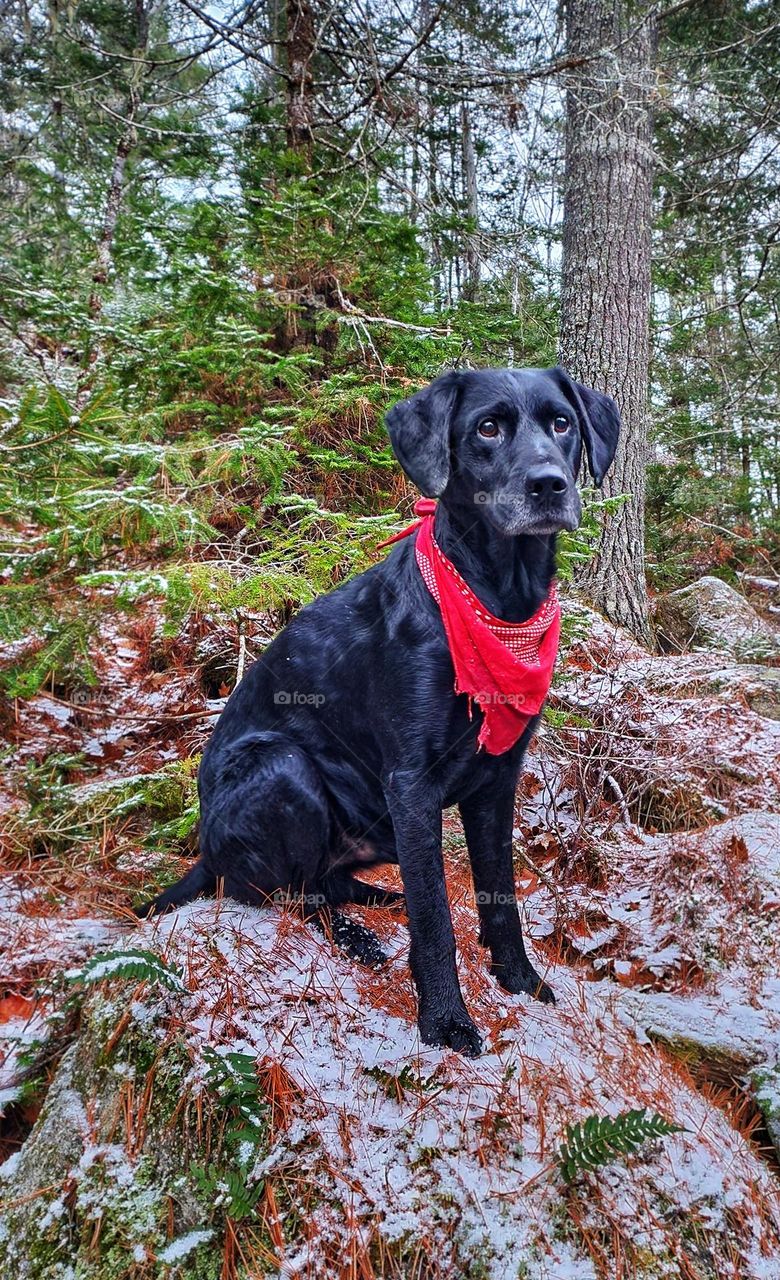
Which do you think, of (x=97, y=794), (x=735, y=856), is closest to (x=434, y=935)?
(x=735, y=856)

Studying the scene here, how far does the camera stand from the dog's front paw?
228cm

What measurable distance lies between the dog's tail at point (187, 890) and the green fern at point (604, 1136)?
5.13ft

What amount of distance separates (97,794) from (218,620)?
142 cm

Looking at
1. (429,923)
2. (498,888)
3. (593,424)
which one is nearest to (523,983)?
(498,888)

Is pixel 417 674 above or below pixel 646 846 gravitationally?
above

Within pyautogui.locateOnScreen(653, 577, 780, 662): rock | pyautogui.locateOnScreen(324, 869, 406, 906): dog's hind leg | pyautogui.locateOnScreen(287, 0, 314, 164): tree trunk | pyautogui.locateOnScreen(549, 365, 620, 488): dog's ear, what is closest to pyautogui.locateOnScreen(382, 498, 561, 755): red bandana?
pyautogui.locateOnScreen(549, 365, 620, 488): dog's ear

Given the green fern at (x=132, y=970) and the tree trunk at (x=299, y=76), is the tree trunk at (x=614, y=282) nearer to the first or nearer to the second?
the tree trunk at (x=299, y=76)

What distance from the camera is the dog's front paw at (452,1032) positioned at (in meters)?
2.28

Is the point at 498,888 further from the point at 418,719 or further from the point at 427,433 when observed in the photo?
the point at 427,433

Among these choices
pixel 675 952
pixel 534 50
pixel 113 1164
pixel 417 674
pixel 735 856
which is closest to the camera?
pixel 113 1164

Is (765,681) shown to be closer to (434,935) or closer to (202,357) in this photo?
(434,935)

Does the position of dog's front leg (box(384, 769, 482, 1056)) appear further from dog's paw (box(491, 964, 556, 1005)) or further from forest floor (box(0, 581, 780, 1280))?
dog's paw (box(491, 964, 556, 1005))

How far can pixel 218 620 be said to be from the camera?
4.86m

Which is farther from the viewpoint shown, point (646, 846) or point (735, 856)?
point (646, 846)
